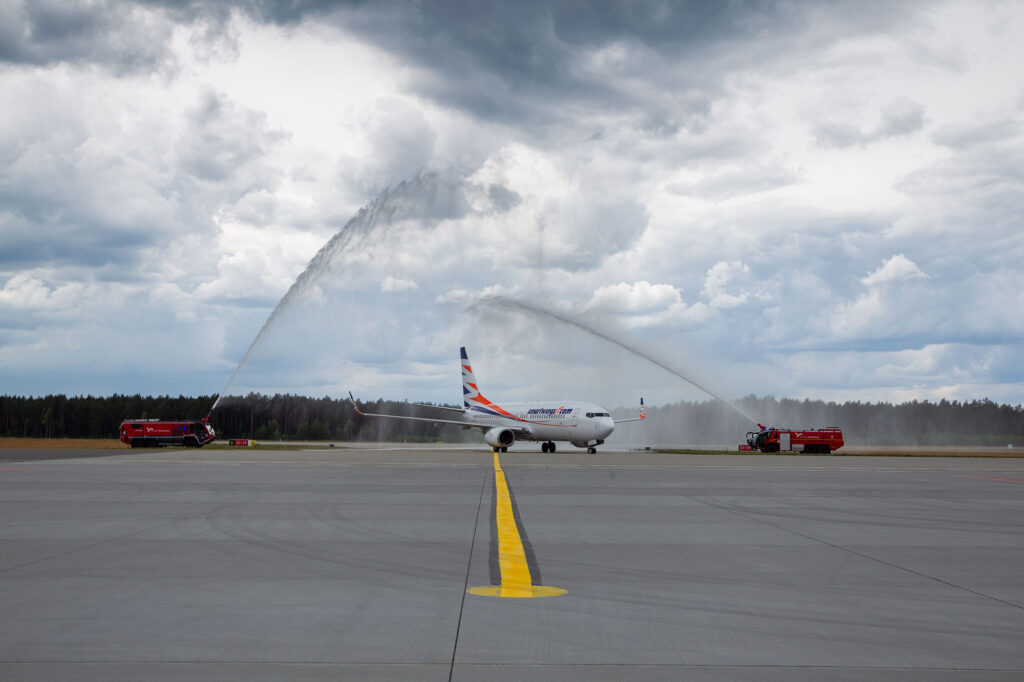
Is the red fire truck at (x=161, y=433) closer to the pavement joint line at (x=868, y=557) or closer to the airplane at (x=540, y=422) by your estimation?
the airplane at (x=540, y=422)

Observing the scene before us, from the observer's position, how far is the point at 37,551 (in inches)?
455

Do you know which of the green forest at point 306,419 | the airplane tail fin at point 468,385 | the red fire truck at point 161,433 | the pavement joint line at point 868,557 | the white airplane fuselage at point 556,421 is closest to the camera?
the pavement joint line at point 868,557

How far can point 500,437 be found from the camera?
6175 cm

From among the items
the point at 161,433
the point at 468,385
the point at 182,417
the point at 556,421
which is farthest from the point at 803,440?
the point at 182,417

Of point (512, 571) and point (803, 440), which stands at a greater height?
point (803, 440)

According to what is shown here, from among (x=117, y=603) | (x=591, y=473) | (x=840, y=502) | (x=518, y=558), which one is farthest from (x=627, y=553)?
(x=591, y=473)

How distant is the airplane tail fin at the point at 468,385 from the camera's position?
241 ft

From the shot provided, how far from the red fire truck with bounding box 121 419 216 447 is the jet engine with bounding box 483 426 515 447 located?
2495cm

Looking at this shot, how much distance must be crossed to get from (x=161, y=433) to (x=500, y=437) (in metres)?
29.0

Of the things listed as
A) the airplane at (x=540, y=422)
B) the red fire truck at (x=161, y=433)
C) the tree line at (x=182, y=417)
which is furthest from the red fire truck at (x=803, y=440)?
the tree line at (x=182, y=417)

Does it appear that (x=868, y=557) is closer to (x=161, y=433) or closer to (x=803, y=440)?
(x=803, y=440)

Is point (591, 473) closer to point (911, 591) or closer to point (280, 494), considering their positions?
point (280, 494)

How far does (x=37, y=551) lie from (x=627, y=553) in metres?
8.68

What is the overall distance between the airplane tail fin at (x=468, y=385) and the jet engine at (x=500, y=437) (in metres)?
10.1
